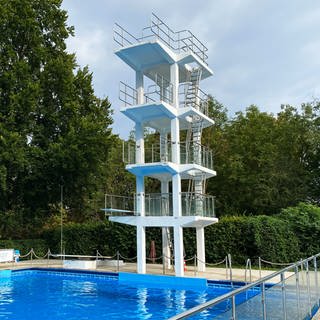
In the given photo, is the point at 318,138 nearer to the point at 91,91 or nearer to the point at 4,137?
the point at 91,91

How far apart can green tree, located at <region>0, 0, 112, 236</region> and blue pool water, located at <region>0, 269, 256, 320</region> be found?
27.4ft

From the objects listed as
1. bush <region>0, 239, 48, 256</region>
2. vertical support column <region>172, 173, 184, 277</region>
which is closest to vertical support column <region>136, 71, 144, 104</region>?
vertical support column <region>172, 173, 184, 277</region>

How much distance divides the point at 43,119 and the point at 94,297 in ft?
56.9

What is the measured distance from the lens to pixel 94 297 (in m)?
16.7

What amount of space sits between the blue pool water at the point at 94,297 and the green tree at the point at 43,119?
27.4 ft

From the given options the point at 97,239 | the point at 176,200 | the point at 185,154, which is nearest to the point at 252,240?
the point at 176,200

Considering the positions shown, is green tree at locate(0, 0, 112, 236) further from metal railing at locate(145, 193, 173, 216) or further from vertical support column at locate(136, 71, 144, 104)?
metal railing at locate(145, 193, 173, 216)

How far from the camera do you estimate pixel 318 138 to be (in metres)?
34.8

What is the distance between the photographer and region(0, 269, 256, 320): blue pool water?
44.4ft

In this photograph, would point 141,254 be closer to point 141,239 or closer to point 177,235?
point 141,239

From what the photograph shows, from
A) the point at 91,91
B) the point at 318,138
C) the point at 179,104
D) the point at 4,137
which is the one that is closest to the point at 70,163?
the point at 4,137

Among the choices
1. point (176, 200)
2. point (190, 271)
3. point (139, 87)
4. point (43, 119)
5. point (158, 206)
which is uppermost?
point (43, 119)

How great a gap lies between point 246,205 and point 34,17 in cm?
2367

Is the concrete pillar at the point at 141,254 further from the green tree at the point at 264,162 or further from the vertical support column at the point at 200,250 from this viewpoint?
the green tree at the point at 264,162
